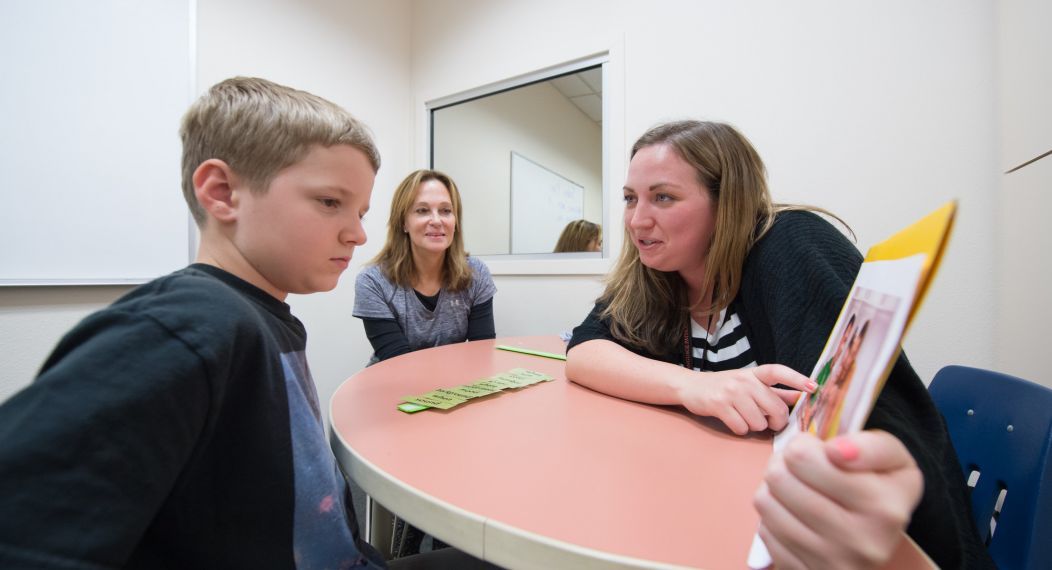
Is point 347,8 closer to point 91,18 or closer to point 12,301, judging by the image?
point 91,18

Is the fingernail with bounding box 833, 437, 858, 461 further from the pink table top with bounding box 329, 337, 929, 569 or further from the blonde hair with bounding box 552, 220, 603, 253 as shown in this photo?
the blonde hair with bounding box 552, 220, 603, 253

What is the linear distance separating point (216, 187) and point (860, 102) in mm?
1988

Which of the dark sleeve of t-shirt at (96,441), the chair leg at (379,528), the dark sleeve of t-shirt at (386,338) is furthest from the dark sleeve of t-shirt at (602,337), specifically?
the dark sleeve of t-shirt at (386,338)

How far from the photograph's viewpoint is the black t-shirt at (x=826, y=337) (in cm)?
41

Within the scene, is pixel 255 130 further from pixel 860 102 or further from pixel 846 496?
pixel 860 102

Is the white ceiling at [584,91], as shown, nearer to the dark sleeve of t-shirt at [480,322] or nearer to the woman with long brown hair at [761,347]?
the dark sleeve of t-shirt at [480,322]

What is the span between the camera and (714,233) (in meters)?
0.91

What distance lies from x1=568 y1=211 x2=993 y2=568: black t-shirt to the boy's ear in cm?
70

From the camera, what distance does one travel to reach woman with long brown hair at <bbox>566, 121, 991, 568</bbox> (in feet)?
0.85

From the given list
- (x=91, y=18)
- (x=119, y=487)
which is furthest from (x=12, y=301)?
(x=119, y=487)

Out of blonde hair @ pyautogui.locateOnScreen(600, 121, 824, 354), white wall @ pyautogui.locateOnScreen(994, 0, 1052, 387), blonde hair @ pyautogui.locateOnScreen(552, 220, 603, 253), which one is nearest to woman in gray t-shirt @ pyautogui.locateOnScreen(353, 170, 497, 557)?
blonde hair @ pyautogui.locateOnScreen(552, 220, 603, 253)

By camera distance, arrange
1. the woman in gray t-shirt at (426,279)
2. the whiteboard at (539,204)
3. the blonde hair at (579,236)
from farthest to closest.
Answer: the whiteboard at (539,204) < the blonde hair at (579,236) < the woman in gray t-shirt at (426,279)

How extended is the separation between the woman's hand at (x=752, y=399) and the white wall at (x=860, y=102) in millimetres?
868

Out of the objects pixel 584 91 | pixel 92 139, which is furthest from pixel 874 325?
pixel 584 91
